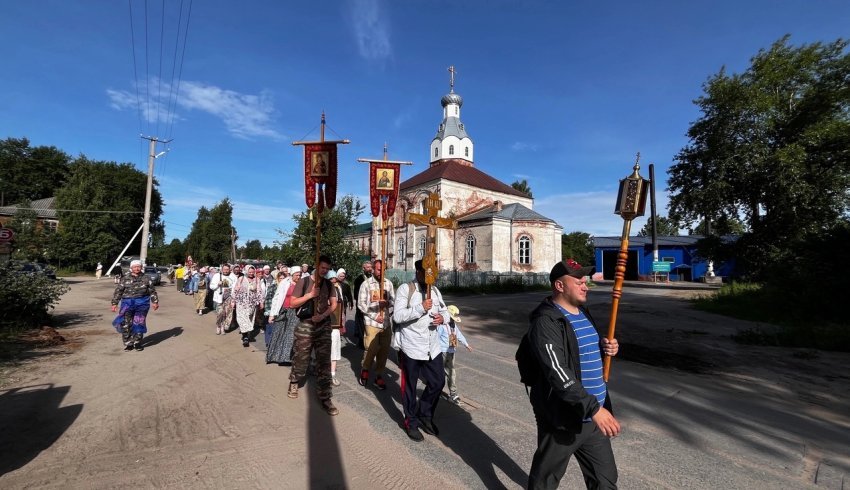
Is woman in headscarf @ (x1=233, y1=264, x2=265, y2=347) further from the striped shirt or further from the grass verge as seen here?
the grass verge

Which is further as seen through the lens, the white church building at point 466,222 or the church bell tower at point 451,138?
the church bell tower at point 451,138

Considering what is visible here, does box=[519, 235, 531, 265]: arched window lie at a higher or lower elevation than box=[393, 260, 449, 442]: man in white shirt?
higher

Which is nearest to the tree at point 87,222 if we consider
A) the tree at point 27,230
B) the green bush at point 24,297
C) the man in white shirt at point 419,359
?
the tree at point 27,230

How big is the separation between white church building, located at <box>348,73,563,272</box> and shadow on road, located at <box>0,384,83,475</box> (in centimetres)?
2219

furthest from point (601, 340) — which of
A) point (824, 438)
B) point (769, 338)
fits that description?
point (769, 338)

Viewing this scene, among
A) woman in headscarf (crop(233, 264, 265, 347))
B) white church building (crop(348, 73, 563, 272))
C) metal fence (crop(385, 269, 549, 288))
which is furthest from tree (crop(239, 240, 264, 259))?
woman in headscarf (crop(233, 264, 265, 347))

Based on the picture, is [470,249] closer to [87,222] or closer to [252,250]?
[87,222]

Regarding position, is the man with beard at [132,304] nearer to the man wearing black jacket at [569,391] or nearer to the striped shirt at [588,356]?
the man wearing black jacket at [569,391]

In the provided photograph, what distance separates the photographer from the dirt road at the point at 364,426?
11.3 feet

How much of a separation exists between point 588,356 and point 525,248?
31396 mm

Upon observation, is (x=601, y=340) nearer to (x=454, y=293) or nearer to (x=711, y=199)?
(x=454, y=293)

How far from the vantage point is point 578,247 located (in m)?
60.8

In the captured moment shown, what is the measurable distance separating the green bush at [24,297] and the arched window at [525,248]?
28727 mm

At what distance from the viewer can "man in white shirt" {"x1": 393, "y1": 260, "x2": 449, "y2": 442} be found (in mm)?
4164
